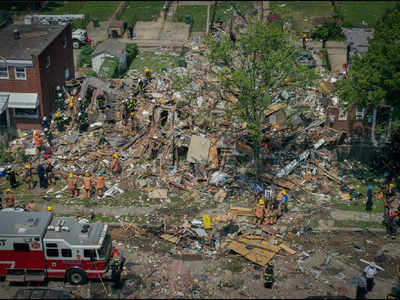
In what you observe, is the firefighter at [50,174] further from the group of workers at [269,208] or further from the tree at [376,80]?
the tree at [376,80]

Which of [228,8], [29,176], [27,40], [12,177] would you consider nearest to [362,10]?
[228,8]

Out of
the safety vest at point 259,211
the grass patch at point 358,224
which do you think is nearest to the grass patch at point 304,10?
the grass patch at point 358,224

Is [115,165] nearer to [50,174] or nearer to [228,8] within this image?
[50,174]

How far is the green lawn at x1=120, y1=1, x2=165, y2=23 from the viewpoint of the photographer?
213 ft

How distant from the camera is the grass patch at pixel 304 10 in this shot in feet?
204

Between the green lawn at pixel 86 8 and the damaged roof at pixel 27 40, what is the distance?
20296mm

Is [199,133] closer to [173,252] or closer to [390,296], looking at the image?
[173,252]

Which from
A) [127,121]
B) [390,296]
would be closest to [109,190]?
[127,121]

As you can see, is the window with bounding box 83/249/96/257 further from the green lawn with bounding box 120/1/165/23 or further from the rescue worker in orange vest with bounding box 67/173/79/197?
the green lawn with bounding box 120/1/165/23

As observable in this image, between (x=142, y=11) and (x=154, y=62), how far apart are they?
16539 millimetres

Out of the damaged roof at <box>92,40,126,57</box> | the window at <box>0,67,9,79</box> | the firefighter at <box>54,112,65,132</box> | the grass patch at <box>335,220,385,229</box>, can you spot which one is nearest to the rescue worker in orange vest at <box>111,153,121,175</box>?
the firefighter at <box>54,112,65,132</box>

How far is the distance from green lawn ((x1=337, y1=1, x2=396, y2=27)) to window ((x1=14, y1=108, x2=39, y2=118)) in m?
34.4

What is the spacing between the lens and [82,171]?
36.4 m

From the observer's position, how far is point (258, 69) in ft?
107
